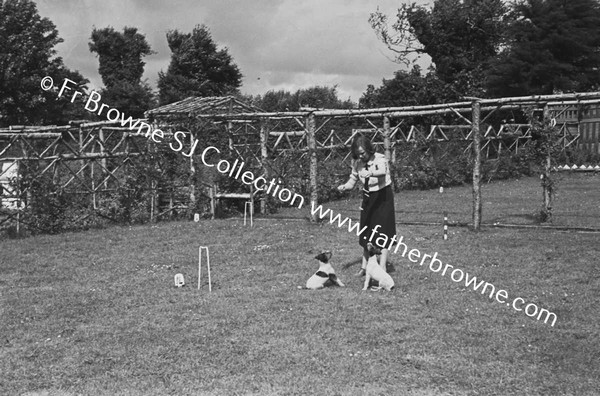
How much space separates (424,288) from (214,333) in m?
3.23

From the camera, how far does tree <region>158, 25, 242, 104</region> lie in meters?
40.1

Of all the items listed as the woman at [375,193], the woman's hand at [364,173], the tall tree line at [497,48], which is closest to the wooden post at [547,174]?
the woman at [375,193]

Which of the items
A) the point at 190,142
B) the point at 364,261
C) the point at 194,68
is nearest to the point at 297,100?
the point at 194,68

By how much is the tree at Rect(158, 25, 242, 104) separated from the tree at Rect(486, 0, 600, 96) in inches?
735

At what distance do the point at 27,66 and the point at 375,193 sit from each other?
2849 cm

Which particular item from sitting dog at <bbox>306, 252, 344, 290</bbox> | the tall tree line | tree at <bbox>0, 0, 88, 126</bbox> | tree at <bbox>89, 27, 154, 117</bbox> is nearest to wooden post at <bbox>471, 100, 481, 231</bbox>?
sitting dog at <bbox>306, 252, 344, 290</bbox>

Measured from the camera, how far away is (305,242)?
12156mm

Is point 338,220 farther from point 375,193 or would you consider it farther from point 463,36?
point 463,36

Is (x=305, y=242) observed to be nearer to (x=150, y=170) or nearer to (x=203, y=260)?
(x=203, y=260)

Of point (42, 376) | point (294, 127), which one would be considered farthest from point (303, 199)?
point (42, 376)

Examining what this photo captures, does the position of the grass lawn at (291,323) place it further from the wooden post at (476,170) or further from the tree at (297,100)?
the tree at (297,100)

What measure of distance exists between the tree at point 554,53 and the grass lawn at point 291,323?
2184 cm

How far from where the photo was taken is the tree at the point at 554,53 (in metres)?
31.0

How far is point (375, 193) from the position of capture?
8.62 metres
